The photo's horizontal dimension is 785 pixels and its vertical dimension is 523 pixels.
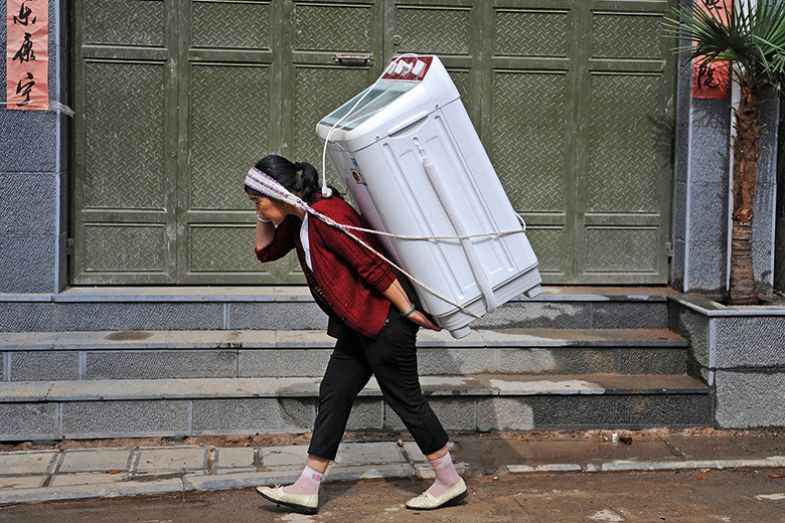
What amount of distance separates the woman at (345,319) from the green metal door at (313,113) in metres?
2.36

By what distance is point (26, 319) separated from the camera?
783cm

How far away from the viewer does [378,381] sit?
19.8ft

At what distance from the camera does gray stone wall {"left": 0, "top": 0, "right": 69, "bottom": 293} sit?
7820mm

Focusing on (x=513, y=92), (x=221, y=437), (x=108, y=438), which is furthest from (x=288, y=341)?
(x=513, y=92)

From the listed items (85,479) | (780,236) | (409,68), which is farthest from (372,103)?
(780,236)

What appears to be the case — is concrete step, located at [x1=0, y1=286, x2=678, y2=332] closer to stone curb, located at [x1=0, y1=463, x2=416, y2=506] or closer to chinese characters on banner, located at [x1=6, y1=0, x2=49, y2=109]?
chinese characters on banner, located at [x1=6, y1=0, x2=49, y2=109]

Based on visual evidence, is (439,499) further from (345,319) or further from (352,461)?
(345,319)

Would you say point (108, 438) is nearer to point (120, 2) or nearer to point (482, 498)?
point (482, 498)

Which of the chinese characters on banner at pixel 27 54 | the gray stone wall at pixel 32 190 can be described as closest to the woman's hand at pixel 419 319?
the gray stone wall at pixel 32 190

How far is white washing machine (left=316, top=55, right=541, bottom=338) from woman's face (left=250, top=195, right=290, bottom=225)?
1.11 feet

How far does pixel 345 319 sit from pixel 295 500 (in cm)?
98

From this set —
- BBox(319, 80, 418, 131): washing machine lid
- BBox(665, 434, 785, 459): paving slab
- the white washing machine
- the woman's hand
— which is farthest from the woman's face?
BBox(665, 434, 785, 459): paving slab

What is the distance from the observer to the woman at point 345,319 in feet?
18.8

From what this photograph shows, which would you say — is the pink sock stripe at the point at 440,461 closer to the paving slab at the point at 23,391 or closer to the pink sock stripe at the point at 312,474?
the pink sock stripe at the point at 312,474
